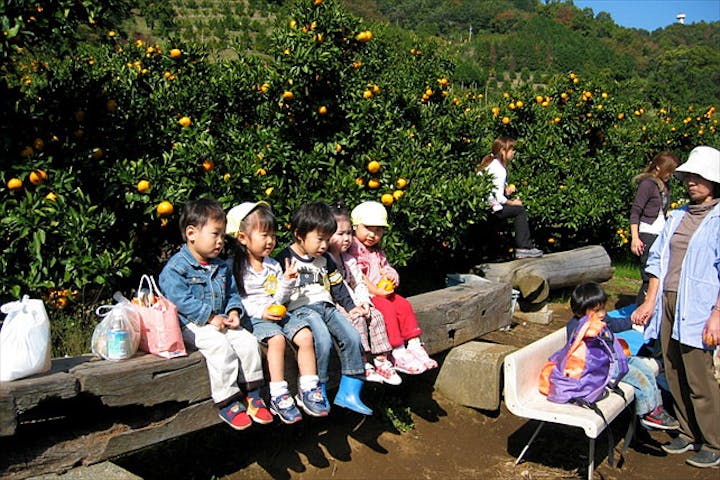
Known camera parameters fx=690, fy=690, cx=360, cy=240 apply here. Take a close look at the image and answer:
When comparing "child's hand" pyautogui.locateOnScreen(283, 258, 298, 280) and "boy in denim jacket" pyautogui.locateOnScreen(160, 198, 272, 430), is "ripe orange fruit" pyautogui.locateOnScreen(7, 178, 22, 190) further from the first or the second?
"child's hand" pyautogui.locateOnScreen(283, 258, 298, 280)

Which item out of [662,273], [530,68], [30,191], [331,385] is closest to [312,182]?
[331,385]

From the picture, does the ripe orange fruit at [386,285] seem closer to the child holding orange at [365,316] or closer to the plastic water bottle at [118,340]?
the child holding orange at [365,316]

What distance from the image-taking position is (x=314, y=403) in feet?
11.0

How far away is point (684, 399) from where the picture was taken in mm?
4305

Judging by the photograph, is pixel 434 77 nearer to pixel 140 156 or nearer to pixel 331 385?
pixel 140 156

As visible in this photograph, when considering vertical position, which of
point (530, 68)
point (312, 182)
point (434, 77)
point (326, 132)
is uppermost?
point (530, 68)

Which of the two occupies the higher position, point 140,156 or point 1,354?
point 140,156

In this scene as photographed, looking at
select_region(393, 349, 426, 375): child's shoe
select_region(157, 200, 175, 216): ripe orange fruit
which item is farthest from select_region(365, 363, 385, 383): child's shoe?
select_region(157, 200, 175, 216): ripe orange fruit

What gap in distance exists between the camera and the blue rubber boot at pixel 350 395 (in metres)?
3.53

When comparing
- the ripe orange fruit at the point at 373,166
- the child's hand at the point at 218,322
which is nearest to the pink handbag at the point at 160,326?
the child's hand at the point at 218,322

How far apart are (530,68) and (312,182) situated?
4613 cm

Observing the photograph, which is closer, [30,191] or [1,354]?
[1,354]

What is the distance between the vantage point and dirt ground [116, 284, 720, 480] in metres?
3.75

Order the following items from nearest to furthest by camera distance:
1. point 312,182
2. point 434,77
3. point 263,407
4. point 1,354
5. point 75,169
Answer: point 1,354, point 263,407, point 75,169, point 312,182, point 434,77
